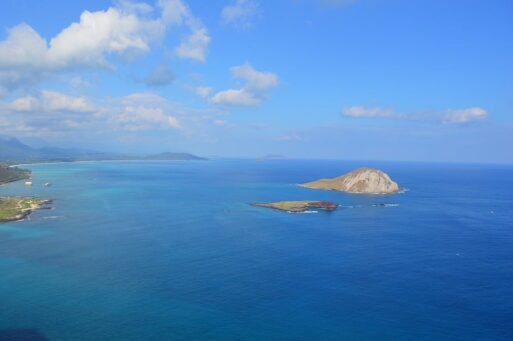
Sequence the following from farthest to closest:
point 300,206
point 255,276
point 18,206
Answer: point 300,206 → point 18,206 → point 255,276

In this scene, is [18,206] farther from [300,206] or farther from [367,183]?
[367,183]

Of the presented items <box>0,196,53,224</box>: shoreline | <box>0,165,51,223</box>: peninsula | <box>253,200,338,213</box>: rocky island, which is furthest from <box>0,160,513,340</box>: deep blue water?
<box>253,200,338,213</box>: rocky island

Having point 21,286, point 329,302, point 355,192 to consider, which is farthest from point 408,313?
point 355,192

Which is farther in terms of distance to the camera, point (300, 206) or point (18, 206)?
point (300, 206)

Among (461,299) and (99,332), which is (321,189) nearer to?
(461,299)

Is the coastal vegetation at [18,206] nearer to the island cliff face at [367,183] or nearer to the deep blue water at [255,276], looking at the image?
the deep blue water at [255,276]

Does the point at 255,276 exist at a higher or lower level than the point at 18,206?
lower

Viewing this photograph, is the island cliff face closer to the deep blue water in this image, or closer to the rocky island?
the rocky island

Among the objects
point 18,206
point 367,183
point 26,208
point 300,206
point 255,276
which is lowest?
point 255,276

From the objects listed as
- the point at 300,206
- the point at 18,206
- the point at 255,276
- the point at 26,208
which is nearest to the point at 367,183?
the point at 300,206

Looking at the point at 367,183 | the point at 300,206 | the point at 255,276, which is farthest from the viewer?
the point at 367,183
